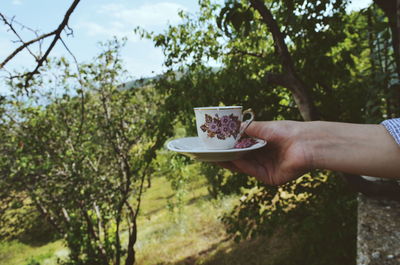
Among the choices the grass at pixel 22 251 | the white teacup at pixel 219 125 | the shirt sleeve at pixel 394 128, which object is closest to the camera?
the shirt sleeve at pixel 394 128

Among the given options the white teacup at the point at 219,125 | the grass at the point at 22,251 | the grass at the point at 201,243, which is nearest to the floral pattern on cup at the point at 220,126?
the white teacup at the point at 219,125

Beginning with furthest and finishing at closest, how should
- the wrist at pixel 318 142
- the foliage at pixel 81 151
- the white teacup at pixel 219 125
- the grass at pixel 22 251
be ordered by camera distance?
the grass at pixel 22 251 → the foliage at pixel 81 151 → the white teacup at pixel 219 125 → the wrist at pixel 318 142

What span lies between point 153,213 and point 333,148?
1720 centimetres

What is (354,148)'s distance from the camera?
1.27 meters

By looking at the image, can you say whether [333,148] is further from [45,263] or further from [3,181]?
[45,263]

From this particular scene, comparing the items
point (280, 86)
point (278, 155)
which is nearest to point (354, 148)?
point (278, 155)

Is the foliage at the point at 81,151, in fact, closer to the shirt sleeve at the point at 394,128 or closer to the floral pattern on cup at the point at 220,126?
the floral pattern on cup at the point at 220,126

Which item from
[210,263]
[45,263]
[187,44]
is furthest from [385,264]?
[45,263]

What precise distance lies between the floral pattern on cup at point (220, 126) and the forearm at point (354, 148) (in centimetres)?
39

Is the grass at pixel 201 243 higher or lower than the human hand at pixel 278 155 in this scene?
lower

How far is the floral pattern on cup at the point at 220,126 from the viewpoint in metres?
1.58

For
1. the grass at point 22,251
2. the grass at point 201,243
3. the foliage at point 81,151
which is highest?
the foliage at point 81,151

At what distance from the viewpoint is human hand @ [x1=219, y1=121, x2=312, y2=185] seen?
4.83ft

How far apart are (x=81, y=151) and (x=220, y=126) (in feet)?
16.6
